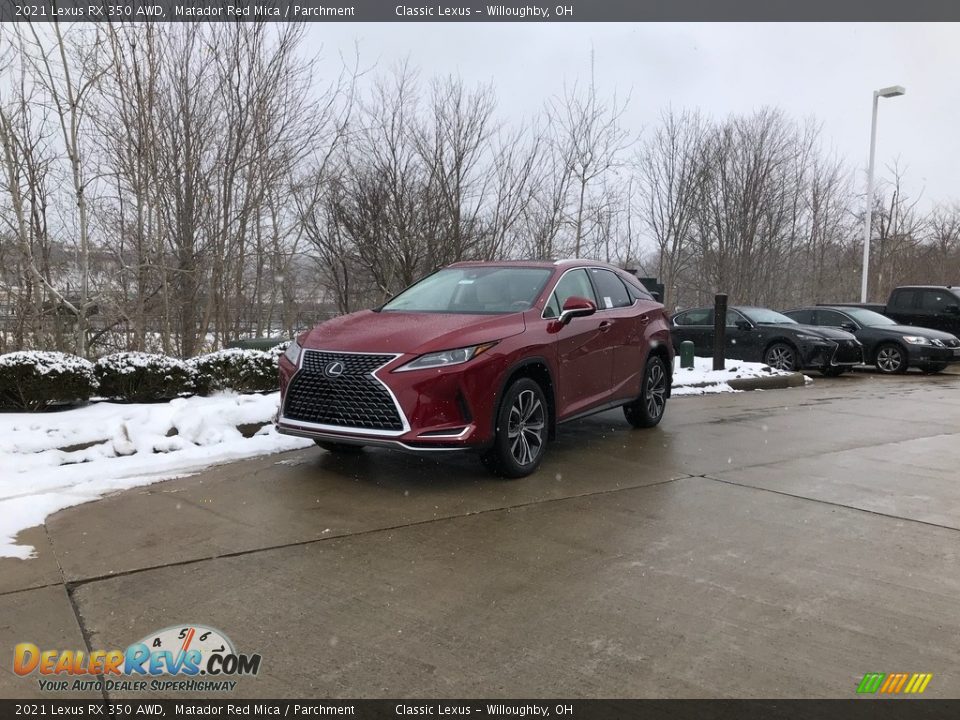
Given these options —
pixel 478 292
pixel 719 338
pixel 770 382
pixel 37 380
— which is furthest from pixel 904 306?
pixel 37 380

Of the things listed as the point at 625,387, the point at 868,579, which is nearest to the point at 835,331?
the point at 625,387

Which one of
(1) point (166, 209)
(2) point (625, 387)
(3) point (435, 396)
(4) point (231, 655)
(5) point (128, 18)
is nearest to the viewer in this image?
(4) point (231, 655)

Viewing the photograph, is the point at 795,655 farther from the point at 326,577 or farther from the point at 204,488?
the point at 204,488

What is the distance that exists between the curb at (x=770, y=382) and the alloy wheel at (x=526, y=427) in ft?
25.2

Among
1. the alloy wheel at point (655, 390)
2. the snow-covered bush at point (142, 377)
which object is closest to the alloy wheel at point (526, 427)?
the alloy wheel at point (655, 390)

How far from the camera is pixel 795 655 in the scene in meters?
3.02

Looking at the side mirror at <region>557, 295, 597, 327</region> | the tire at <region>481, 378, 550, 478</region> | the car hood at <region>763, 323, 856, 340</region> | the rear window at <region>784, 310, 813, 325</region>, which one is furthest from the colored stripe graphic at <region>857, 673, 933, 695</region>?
the rear window at <region>784, 310, 813, 325</region>

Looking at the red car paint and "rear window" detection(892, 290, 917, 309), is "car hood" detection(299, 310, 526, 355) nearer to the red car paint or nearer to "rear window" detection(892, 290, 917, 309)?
the red car paint

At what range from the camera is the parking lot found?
115 inches

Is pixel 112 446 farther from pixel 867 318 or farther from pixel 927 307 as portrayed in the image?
pixel 927 307

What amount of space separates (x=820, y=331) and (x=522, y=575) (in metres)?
13.5

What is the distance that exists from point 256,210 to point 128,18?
334 cm

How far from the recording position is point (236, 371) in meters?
7.59

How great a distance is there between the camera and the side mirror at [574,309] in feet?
19.8
